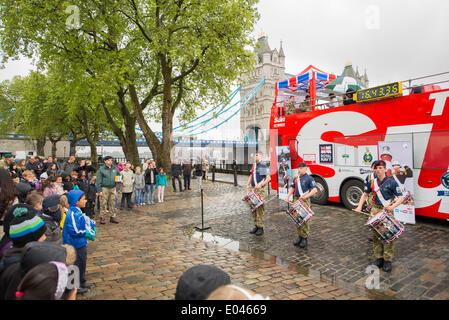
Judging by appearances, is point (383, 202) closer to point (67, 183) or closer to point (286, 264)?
point (286, 264)

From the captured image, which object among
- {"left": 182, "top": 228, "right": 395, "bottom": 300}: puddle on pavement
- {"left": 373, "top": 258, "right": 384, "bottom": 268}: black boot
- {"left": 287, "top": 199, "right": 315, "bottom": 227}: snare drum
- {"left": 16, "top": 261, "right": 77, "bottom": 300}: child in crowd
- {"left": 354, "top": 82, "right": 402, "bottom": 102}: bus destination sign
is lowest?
{"left": 182, "top": 228, "right": 395, "bottom": 300}: puddle on pavement

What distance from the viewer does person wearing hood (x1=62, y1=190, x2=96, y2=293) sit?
13.2 feet

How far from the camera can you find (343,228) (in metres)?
7.54

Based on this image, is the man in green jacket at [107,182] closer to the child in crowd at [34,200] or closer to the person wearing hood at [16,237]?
the child in crowd at [34,200]

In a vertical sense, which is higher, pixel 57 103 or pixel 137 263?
pixel 57 103

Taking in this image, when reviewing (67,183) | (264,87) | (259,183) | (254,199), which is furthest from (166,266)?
(264,87)

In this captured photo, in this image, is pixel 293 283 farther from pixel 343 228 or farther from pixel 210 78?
pixel 210 78

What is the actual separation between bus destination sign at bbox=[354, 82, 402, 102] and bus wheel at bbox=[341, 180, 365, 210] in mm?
2799

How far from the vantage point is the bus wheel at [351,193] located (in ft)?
30.2

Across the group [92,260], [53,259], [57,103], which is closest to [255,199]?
[92,260]

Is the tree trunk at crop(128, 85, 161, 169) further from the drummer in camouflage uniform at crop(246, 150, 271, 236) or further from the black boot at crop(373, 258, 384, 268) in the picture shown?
the black boot at crop(373, 258, 384, 268)

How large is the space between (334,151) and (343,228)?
3314 mm

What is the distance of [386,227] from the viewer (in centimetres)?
469

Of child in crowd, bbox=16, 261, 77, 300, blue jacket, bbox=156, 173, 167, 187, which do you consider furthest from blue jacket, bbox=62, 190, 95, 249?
blue jacket, bbox=156, 173, 167, 187
